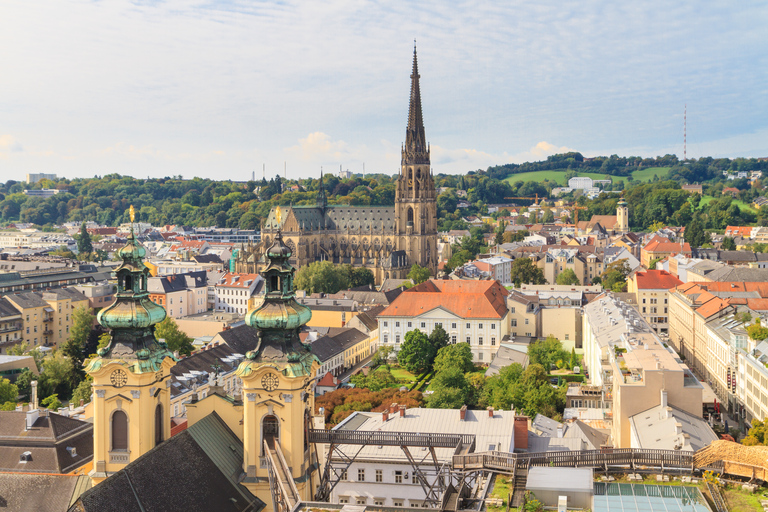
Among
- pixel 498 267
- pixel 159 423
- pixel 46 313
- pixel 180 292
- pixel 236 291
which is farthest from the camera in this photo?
pixel 498 267

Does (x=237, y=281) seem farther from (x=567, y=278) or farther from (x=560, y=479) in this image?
(x=560, y=479)

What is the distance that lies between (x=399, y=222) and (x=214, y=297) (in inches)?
1709

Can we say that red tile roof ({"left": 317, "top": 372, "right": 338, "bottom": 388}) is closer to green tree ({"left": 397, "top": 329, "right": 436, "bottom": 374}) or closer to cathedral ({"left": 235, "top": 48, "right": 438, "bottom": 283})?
green tree ({"left": 397, "top": 329, "right": 436, "bottom": 374})

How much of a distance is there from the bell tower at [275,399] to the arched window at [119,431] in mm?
3878

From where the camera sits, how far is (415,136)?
14788 centimetres

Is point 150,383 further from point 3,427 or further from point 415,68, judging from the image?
point 415,68

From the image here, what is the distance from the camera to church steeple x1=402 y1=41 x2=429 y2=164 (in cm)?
14700

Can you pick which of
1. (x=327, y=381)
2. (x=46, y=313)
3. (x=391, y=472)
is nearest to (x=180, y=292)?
(x=46, y=313)

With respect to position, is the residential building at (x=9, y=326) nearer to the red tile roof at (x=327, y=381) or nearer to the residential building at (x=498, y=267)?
the red tile roof at (x=327, y=381)

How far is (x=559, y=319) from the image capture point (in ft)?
287

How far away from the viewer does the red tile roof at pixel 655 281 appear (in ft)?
319

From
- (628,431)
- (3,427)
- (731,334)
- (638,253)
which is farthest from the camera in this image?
(638,253)

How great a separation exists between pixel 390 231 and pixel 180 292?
51.0 metres

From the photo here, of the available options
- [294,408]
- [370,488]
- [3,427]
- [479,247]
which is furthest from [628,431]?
[479,247]
